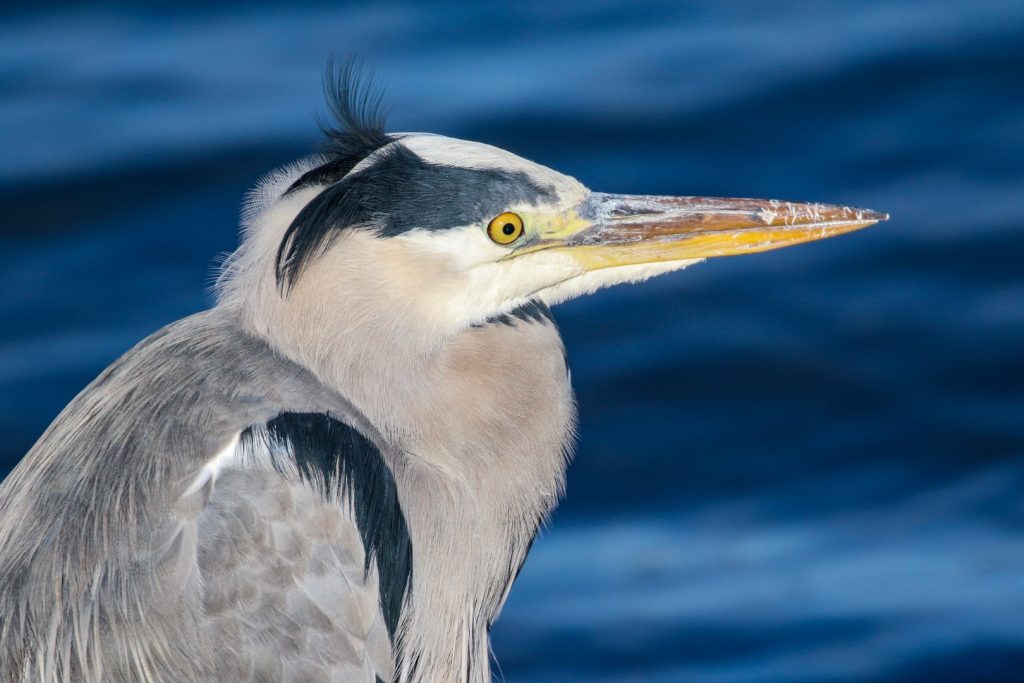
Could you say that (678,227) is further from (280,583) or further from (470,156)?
(280,583)

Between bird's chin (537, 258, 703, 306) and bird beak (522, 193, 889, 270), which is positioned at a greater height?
bird beak (522, 193, 889, 270)

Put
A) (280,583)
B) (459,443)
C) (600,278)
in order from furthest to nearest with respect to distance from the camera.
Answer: (600,278) → (459,443) → (280,583)

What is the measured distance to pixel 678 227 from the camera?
3.33m

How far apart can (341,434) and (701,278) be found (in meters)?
2.67

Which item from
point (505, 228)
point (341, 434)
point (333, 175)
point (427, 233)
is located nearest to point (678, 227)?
point (505, 228)

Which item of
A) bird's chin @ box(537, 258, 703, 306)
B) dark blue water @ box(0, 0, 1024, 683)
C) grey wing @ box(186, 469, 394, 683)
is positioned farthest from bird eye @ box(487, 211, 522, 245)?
dark blue water @ box(0, 0, 1024, 683)

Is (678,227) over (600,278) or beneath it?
over

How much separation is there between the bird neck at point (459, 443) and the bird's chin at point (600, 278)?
0.05m

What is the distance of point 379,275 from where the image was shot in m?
3.10

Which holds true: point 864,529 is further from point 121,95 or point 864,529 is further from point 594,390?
point 121,95

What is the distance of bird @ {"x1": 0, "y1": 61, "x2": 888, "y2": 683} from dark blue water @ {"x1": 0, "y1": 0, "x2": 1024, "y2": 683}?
1.36m

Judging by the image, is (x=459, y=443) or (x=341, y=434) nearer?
(x=341, y=434)

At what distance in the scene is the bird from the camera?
2.93 metres

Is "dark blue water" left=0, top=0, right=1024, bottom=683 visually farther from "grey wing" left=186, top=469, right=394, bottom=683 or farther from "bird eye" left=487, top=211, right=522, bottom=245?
"bird eye" left=487, top=211, right=522, bottom=245
